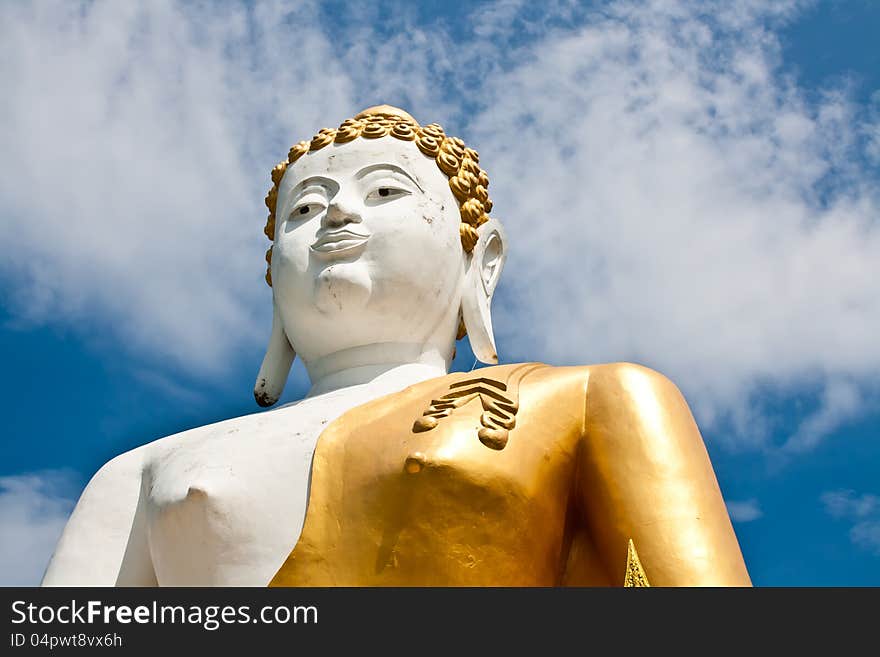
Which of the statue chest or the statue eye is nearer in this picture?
the statue chest

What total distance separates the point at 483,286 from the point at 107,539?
7.44ft

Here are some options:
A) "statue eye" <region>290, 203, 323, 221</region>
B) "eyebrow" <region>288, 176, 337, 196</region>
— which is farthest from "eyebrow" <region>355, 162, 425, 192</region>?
"statue eye" <region>290, 203, 323, 221</region>

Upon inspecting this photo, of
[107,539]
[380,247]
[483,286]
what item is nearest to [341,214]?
[380,247]

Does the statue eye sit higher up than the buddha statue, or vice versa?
the statue eye

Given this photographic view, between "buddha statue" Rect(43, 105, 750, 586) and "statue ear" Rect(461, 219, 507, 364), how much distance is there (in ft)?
0.51

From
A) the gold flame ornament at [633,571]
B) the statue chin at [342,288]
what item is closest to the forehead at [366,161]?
the statue chin at [342,288]

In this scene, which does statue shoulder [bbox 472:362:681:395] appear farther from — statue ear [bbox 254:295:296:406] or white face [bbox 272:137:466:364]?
statue ear [bbox 254:295:296:406]

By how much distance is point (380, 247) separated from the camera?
6.82m

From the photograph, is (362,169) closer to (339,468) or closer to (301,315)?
(301,315)

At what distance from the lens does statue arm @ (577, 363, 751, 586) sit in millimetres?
5566

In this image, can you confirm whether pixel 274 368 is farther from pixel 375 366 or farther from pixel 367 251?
pixel 367 251

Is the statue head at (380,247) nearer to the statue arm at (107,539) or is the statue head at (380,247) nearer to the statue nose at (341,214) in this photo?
the statue nose at (341,214)
